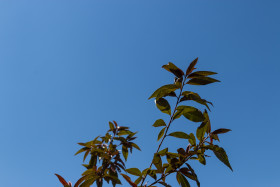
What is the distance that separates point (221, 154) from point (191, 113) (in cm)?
36

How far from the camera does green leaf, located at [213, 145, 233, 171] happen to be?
1576mm

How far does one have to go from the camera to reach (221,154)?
1.60 m

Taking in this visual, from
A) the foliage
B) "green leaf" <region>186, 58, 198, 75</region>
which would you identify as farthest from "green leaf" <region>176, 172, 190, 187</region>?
"green leaf" <region>186, 58, 198, 75</region>

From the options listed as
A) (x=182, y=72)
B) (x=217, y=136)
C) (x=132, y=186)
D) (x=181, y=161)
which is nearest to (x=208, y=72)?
(x=182, y=72)

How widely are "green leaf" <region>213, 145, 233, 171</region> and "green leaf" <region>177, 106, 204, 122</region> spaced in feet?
0.79

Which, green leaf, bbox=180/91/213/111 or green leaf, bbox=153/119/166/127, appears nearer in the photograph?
green leaf, bbox=180/91/213/111

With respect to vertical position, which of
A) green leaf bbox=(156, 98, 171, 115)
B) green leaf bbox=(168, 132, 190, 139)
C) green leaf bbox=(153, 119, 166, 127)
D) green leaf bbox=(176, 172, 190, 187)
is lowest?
green leaf bbox=(176, 172, 190, 187)

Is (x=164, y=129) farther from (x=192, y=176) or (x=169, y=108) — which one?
(x=192, y=176)

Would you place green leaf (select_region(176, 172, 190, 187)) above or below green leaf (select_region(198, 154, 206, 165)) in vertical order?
below

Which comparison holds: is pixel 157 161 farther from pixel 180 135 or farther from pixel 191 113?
pixel 191 113

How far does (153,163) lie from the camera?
1709 millimetres

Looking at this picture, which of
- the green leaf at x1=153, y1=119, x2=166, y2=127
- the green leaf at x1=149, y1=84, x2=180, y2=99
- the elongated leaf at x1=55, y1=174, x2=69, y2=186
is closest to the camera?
the elongated leaf at x1=55, y1=174, x2=69, y2=186

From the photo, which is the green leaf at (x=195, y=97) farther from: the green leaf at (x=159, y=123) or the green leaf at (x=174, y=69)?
the green leaf at (x=159, y=123)

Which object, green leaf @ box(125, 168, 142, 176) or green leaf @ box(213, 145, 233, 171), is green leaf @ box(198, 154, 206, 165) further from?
green leaf @ box(125, 168, 142, 176)
